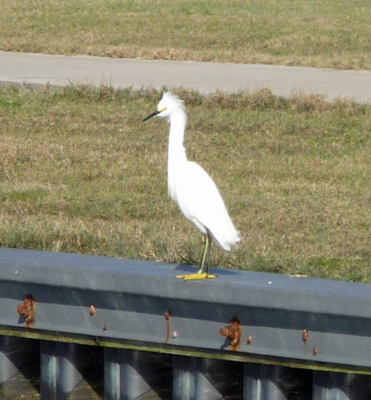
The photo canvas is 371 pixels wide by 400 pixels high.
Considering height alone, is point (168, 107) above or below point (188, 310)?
above

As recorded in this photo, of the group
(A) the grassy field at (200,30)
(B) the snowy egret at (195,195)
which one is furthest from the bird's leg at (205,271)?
(A) the grassy field at (200,30)

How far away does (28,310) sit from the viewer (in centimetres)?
461

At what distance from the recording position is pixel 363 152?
8.68 meters

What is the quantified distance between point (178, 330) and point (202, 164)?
399 cm

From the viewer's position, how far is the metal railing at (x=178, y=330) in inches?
162

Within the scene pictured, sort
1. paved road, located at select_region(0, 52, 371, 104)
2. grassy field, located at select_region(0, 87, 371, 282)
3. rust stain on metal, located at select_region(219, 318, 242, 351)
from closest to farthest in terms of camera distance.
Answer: rust stain on metal, located at select_region(219, 318, 242, 351) → grassy field, located at select_region(0, 87, 371, 282) → paved road, located at select_region(0, 52, 371, 104)

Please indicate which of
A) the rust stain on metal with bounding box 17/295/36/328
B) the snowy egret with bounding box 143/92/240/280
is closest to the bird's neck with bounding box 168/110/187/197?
the snowy egret with bounding box 143/92/240/280

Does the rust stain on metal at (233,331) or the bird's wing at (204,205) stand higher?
the bird's wing at (204,205)

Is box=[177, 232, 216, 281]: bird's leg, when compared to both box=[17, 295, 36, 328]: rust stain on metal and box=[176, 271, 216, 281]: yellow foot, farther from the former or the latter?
box=[17, 295, 36, 328]: rust stain on metal

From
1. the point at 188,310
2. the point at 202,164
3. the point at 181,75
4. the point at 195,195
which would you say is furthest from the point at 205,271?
the point at 181,75

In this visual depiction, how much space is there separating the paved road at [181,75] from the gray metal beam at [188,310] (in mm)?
7093

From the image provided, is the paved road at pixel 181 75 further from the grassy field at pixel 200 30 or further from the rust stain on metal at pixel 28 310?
the rust stain on metal at pixel 28 310

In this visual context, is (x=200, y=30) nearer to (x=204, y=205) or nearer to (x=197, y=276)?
(x=204, y=205)

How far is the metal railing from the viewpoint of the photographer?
13.5 ft
